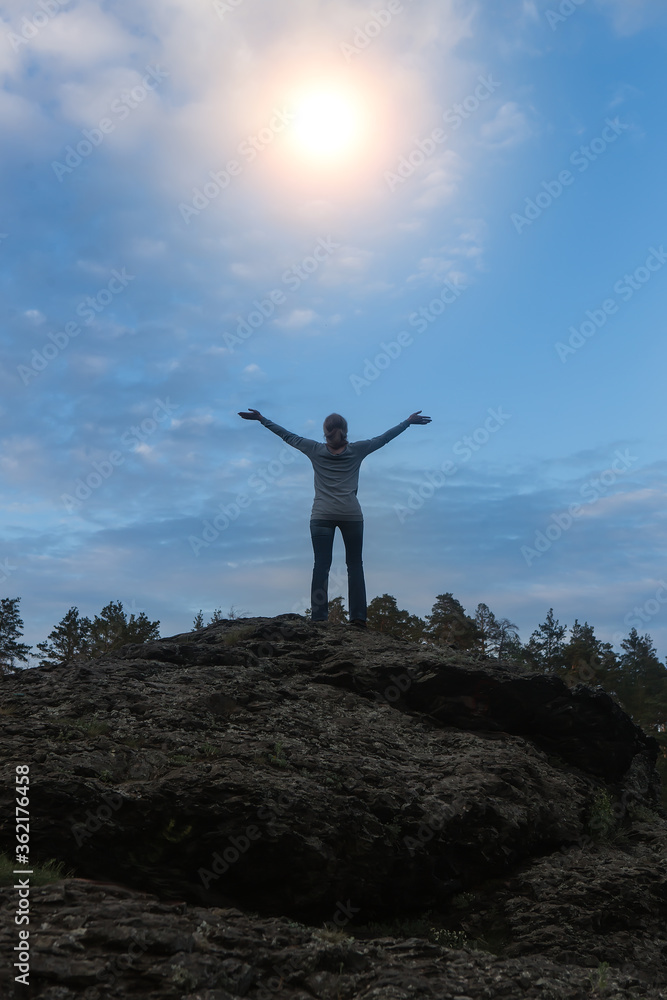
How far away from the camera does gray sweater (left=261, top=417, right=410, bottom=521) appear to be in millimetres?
14312

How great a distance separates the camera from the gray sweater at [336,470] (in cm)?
1431

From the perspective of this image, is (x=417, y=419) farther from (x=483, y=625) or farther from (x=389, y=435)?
(x=483, y=625)

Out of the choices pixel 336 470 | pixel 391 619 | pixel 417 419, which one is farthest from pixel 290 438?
pixel 391 619

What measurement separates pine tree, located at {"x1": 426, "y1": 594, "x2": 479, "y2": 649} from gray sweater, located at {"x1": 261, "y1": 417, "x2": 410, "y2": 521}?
68.6 feet

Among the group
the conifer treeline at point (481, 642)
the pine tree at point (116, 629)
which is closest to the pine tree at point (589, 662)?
the conifer treeline at point (481, 642)

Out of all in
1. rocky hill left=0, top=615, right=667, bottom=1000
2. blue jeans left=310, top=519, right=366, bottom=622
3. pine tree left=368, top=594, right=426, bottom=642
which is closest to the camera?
rocky hill left=0, top=615, right=667, bottom=1000

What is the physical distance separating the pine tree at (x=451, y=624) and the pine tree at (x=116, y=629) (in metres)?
14.0

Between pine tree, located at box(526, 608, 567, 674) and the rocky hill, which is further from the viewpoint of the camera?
pine tree, located at box(526, 608, 567, 674)

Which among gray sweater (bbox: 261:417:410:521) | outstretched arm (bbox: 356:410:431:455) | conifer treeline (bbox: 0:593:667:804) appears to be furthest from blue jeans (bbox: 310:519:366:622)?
conifer treeline (bbox: 0:593:667:804)

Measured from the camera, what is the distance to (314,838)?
794 cm

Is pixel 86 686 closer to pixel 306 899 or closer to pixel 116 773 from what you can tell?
pixel 116 773

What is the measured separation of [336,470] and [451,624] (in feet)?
73.2

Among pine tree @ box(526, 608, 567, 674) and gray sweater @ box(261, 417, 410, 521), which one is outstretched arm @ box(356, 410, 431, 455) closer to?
gray sweater @ box(261, 417, 410, 521)

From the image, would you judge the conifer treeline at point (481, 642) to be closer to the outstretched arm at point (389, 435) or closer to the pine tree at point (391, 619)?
the pine tree at point (391, 619)
